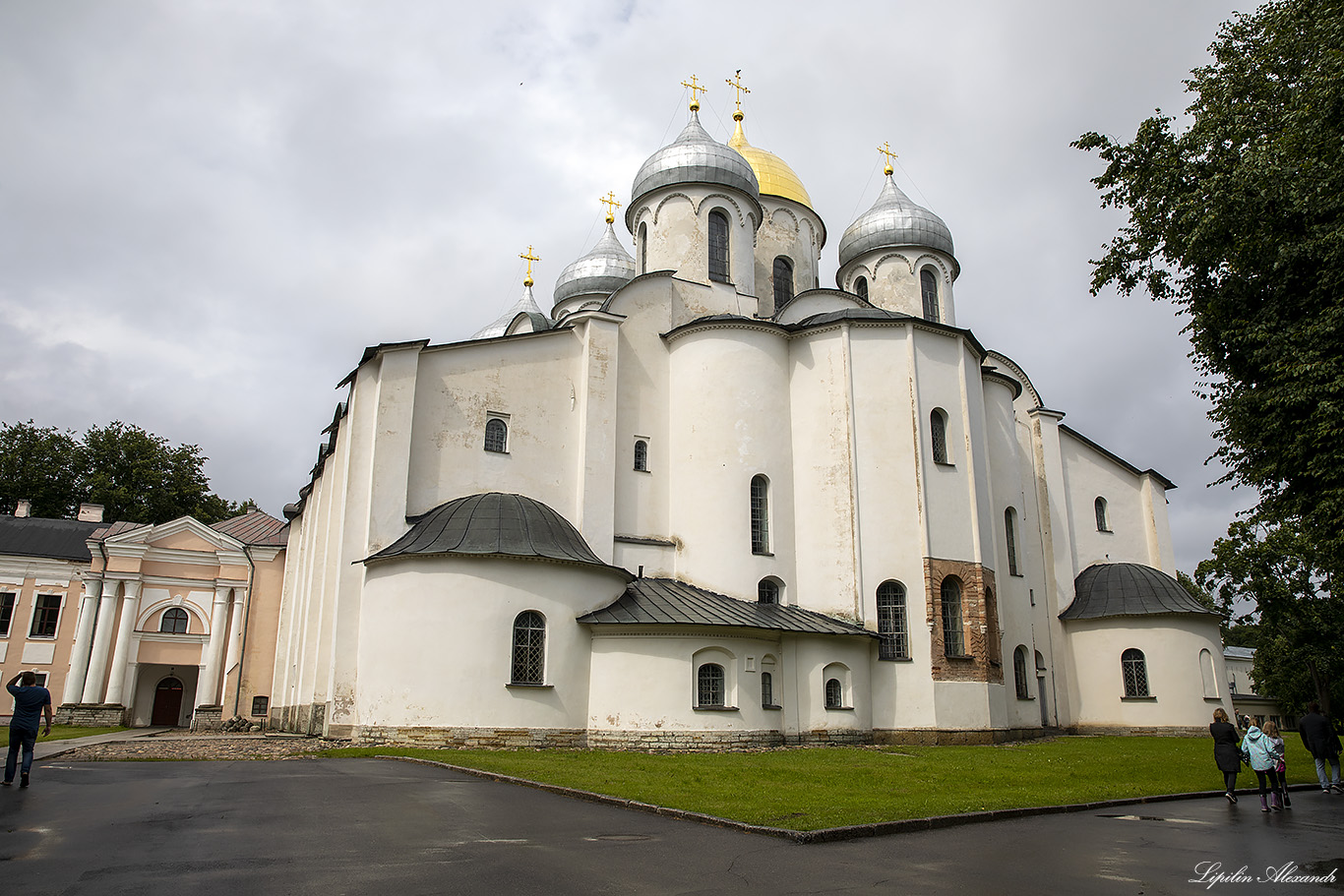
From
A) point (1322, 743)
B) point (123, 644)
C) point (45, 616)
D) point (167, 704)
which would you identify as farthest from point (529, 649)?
point (45, 616)

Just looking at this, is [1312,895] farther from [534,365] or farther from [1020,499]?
[1020,499]

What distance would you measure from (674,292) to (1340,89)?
57.4ft

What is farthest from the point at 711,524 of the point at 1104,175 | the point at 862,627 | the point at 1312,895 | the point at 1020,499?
the point at 1312,895

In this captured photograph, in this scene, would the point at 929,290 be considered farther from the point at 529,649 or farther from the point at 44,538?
the point at 44,538

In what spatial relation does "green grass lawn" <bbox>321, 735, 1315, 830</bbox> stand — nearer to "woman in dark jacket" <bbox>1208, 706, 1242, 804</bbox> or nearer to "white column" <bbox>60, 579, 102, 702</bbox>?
"woman in dark jacket" <bbox>1208, 706, 1242, 804</bbox>

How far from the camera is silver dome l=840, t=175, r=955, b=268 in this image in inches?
1330

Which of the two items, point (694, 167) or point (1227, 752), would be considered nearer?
point (1227, 752)

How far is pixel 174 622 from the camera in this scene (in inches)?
1480

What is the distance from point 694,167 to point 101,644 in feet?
92.3

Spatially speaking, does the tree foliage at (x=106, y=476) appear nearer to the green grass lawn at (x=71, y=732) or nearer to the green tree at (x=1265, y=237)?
the green grass lawn at (x=71, y=732)

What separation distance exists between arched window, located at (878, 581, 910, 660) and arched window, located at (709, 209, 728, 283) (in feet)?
35.8

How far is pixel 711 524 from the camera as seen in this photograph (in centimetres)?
2506

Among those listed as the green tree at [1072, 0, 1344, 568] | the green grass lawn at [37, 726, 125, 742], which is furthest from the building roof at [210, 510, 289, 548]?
the green tree at [1072, 0, 1344, 568]

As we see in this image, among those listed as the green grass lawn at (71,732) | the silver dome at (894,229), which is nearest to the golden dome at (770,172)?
the silver dome at (894,229)
